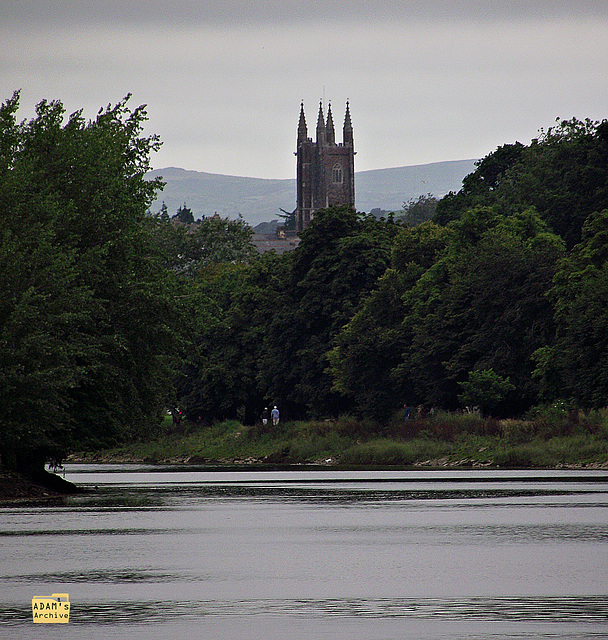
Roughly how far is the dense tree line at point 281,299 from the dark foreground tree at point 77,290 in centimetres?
7

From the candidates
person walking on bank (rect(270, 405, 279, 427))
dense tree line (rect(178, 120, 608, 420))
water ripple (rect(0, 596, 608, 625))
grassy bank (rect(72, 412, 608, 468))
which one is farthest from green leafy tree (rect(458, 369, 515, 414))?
water ripple (rect(0, 596, 608, 625))

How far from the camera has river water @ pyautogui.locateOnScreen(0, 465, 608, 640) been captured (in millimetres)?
13156

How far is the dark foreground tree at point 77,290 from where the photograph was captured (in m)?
36.3

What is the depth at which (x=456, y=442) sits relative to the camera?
6994cm

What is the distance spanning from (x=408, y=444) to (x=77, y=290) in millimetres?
36167

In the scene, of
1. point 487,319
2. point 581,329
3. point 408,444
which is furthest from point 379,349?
point 581,329

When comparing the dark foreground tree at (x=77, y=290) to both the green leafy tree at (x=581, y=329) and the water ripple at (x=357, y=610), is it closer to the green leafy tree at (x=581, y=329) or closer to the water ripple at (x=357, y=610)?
the water ripple at (x=357, y=610)

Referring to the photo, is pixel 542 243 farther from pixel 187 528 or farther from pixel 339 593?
pixel 339 593

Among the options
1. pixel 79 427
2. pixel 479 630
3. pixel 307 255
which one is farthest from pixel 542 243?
pixel 479 630

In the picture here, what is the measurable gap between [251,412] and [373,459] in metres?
27.0

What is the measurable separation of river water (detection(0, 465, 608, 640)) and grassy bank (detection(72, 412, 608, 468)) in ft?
72.8

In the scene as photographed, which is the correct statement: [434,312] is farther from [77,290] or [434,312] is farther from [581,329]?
[77,290]

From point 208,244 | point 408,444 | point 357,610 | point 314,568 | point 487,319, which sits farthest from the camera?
point 208,244

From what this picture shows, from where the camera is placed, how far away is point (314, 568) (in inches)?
723
